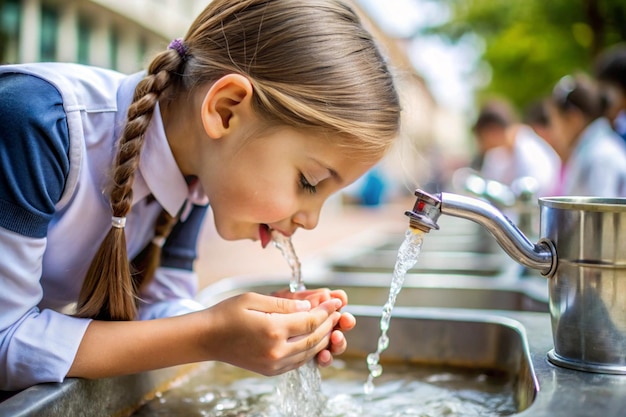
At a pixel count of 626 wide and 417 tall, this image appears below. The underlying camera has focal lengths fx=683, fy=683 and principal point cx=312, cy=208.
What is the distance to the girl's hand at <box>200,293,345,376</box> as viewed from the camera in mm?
917

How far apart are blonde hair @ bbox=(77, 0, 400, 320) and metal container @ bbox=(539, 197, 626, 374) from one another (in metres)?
0.34

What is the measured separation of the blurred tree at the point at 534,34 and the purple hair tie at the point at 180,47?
7.82 metres

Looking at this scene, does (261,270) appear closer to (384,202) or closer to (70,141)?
(70,141)

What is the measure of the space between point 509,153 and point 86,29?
7.65 m

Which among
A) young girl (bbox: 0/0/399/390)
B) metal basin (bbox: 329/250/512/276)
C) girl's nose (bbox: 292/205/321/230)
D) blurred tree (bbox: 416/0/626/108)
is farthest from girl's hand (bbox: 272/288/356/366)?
blurred tree (bbox: 416/0/626/108)

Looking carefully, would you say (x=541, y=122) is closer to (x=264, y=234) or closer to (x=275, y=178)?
(x=264, y=234)

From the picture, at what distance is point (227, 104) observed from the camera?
1079 millimetres

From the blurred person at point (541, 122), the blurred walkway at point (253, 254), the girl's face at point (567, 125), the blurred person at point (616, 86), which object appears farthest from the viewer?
the blurred person at point (541, 122)

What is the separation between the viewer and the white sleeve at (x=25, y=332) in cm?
89

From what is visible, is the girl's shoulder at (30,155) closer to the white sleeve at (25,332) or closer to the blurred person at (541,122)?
the white sleeve at (25,332)

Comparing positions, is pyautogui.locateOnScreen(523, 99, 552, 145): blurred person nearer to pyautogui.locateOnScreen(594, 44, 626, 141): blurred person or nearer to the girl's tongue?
pyautogui.locateOnScreen(594, 44, 626, 141): blurred person

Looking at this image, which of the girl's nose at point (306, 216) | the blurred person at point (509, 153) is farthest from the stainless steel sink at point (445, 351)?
the blurred person at point (509, 153)

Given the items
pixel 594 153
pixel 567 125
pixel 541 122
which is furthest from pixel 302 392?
pixel 541 122

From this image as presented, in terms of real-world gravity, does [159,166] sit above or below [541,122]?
below
